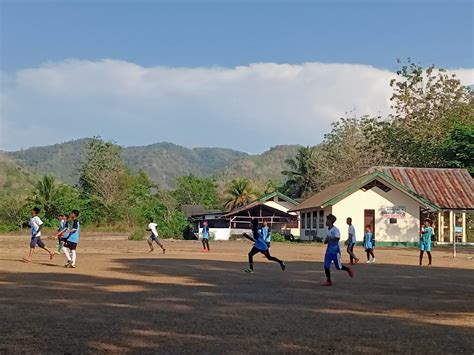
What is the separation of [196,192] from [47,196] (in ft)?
108

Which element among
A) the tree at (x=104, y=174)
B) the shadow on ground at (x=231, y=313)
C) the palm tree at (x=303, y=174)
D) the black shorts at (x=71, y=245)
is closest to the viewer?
the shadow on ground at (x=231, y=313)

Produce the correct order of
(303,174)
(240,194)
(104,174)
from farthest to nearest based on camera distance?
(240,194), (303,174), (104,174)

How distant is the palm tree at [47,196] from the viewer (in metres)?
64.4

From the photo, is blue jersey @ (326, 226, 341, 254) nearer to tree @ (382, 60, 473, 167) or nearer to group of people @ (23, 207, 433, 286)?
group of people @ (23, 207, 433, 286)

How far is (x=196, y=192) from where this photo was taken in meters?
94.9

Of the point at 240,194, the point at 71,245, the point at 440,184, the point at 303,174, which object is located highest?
the point at 303,174

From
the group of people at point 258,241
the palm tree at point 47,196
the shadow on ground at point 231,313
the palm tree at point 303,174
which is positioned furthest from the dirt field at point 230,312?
the palm tree at point 303,174

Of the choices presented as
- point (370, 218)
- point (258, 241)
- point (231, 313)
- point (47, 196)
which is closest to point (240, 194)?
point (47, 196)

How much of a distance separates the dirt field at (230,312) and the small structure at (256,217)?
3885 centimetres

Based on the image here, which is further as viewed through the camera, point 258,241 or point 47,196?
point 47,196

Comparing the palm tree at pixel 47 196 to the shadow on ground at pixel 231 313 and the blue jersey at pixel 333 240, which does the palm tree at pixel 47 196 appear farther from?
the blue jersey at pixel 333 240

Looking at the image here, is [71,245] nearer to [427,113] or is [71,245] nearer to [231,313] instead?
[231,313]

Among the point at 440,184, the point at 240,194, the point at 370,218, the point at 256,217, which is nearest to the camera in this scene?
the point at 370,218

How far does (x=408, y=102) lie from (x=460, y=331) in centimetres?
5185
